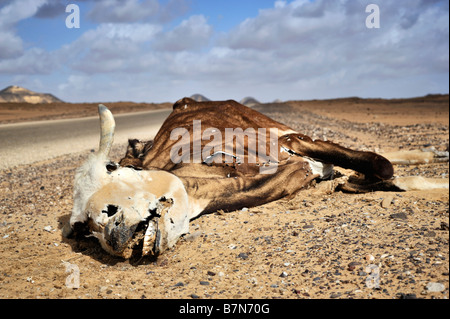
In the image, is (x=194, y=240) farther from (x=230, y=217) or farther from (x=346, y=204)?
(x=346, y=204)

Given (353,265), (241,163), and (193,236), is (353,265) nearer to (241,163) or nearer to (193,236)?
(193,236)

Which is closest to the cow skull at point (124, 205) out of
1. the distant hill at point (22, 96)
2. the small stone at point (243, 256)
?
the small stone at point (243, 256)

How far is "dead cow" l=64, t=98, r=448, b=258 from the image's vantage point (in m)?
3.16

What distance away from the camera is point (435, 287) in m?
2.32

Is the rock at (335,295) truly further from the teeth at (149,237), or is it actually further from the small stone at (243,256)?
the teeth at (149,237)

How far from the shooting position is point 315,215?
157 inches

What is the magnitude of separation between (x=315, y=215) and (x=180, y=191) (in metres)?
1.40

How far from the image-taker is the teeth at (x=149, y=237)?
10.3 feet

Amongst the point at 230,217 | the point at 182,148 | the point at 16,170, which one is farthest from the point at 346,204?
the point at 16,170

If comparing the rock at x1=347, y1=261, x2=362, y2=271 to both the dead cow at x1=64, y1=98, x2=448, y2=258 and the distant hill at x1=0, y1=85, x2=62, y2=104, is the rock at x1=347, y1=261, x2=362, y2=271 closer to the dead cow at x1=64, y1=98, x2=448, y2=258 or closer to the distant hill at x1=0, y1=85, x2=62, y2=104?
the dead cow at x1=64, y1=98, x2=448, y2=258

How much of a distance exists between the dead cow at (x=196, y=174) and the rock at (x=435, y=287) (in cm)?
191

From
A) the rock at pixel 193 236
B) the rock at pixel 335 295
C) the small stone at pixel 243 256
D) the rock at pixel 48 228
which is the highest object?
the rock at pixel 193 236

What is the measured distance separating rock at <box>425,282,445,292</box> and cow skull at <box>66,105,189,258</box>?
1.90 meters

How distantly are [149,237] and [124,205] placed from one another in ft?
1.05
